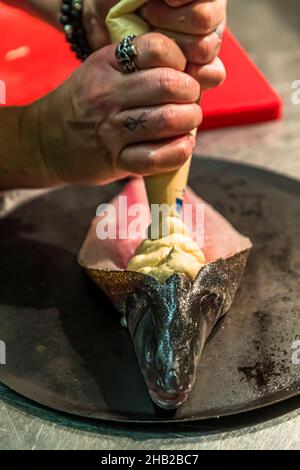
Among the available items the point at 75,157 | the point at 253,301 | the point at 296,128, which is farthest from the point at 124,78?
the point at 296,128

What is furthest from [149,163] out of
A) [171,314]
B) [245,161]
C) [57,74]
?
[57,74]

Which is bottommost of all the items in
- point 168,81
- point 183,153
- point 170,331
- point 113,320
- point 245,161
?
point 245,161

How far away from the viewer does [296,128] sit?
1.87 m

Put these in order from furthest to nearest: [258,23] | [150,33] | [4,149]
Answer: [258,23] → [4,149] → [150,33]

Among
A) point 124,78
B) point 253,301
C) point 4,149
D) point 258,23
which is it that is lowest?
point 258,23

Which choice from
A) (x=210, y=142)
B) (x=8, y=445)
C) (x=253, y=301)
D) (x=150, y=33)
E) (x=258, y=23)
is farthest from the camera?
(x=258, y=23)

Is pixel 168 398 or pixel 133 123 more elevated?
pixel 133 123

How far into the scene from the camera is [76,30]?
1.35m

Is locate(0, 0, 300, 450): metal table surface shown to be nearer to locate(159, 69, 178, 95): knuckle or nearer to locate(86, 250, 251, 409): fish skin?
locate(86, 250, 251, 409): fish skin

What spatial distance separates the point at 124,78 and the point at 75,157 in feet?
0.65

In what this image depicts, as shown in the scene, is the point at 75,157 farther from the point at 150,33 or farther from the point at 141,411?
the point at 141,411

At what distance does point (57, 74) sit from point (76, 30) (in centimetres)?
60

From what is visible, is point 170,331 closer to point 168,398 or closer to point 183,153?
point 168,398

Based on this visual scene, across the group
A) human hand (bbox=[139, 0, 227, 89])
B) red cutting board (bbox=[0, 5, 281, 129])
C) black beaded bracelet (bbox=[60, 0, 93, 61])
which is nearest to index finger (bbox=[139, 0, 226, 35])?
human hand (bbox=[139, 0, 227, 89])
